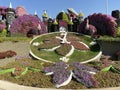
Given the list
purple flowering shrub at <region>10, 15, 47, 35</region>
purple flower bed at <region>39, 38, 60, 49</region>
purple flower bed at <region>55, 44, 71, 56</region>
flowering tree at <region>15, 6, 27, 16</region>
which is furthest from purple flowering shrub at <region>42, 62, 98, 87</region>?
flowering tree at <region>15, 6, 27, 16</region>

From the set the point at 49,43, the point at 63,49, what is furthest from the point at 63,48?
the point at 49,43

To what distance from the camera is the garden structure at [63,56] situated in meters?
15.6

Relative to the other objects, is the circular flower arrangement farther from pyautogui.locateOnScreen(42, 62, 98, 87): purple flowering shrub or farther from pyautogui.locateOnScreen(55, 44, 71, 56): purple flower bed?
pyautogui.locateOnScreen(42, 62, 98, 87): purple flowering shrub

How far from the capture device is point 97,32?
92.0ft

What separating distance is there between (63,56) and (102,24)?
7604 millimetres

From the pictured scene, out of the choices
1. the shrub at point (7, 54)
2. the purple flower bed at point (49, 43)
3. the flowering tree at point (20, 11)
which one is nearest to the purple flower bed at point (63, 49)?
the purple flower bed at point (49, 43)

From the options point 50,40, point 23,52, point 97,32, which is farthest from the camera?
point 97,32

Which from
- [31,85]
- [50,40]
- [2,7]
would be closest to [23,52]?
[50,40]

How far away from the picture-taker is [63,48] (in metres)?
23.1

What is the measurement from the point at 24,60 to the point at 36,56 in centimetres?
136

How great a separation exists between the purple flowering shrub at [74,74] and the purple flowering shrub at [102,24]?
32.2ft

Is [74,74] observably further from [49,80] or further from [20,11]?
[20,11]

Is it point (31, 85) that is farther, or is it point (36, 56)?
point (36, 56)

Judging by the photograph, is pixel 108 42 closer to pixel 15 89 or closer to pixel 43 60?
pixel 43 60
